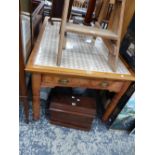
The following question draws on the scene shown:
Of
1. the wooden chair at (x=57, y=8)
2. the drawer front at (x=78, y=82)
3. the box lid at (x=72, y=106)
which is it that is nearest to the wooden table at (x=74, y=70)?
the drawer front at (x=78, y=82)

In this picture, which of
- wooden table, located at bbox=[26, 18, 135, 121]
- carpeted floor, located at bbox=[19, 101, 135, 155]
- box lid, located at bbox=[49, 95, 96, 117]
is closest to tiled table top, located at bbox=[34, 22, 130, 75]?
wooden table, located at bbox=[26, 18, 135, 121]

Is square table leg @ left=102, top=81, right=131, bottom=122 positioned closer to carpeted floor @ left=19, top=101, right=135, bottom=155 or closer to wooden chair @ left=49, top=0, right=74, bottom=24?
carpeted floor @ left=19, top=101, right=135, bottom=155

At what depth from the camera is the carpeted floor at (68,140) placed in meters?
1.14

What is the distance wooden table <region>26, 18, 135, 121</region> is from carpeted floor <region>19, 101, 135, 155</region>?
0.54 feet

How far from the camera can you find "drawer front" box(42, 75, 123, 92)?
980 mm

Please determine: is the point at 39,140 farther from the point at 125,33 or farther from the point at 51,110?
the point at 125,33

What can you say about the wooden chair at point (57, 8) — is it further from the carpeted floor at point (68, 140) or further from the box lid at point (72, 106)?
the carpeted floor at point (68, 140)

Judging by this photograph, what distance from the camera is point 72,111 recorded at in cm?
118

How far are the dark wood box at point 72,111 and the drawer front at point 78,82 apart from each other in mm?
211

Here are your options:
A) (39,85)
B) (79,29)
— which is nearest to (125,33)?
(79,29)

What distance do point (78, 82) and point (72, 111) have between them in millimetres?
279

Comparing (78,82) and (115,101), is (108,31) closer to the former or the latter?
(78,82)

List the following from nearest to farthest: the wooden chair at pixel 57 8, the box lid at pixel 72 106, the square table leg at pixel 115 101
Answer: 1. the square table leg at pixel 115 101
2. the box lid at pixel 72 106
3. the wooden chair at pixel 57 8
